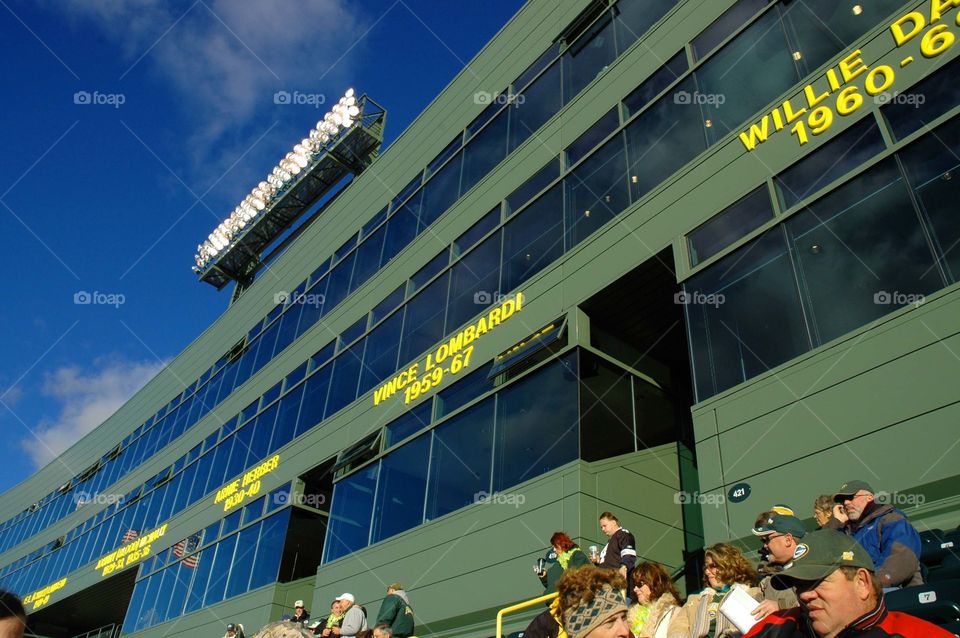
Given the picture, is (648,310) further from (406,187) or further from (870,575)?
(406,187)

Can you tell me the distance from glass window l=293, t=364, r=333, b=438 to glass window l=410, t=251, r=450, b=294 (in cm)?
402

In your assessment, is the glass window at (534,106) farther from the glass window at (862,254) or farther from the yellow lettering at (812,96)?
the glass window at (862,254)

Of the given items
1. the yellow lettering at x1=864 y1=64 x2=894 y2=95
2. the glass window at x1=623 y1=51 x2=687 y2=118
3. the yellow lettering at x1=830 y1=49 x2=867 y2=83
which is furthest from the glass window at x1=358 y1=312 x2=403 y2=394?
the yellow lettering at x1=864 y1=64 x2=894 y2=95

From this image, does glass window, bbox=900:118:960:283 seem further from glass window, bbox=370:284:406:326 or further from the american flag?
the american flag

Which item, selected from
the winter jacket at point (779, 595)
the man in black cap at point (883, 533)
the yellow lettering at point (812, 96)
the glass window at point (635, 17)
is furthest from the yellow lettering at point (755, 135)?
the winter jacket at point (779, 595)

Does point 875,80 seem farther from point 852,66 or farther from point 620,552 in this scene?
point 620,552

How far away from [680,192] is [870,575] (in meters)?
8.77

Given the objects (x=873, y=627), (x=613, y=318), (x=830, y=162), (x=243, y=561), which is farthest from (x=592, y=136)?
(x=243, y=561)

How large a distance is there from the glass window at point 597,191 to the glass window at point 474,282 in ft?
7.32

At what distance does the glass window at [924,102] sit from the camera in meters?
7.92

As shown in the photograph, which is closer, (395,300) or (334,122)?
(395,300)

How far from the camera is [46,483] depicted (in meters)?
43.0

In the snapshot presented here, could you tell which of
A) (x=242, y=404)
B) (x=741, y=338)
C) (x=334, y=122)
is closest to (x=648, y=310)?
(x=741, y=338)

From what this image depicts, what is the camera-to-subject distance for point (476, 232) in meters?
16.3
